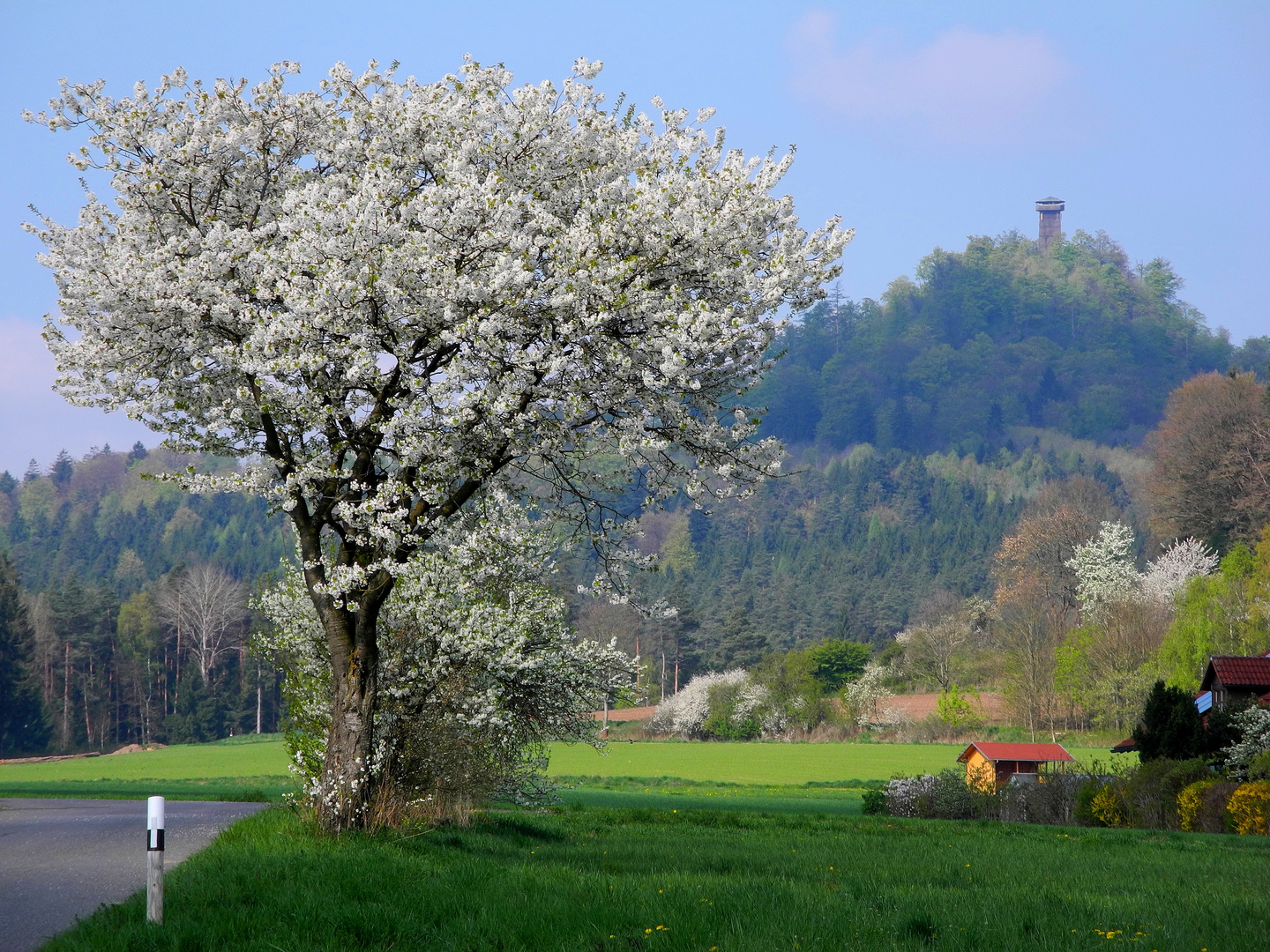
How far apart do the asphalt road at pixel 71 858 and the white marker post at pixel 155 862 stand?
844 mm

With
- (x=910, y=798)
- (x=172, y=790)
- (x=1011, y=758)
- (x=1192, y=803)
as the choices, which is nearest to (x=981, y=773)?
(x=1011, y=758)

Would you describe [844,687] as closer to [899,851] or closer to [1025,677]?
[1025,677]

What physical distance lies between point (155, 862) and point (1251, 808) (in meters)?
25.3

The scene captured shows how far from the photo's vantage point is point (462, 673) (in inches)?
629

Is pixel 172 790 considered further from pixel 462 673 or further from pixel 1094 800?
pixel 1094 800

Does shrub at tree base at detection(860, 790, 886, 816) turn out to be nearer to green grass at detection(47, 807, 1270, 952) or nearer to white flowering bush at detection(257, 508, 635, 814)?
white flowering bush at detection(257, 508, 635, 814)

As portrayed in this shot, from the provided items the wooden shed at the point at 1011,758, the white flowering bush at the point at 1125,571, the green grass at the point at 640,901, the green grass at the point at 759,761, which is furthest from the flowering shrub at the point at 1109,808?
the white flowering bush at the point at 1125,571

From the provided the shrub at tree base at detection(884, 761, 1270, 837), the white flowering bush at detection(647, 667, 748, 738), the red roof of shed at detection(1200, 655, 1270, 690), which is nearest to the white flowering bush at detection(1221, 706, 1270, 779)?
the shrub at tree base at detection(884, 761, 1270, 837)

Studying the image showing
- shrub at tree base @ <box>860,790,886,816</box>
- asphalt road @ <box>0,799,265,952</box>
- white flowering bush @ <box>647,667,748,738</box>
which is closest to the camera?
asphalt road @ <box>0,799,265,952</box>

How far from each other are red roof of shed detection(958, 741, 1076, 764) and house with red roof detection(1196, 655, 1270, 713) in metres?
5.86

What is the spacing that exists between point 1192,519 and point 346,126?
71739 mm

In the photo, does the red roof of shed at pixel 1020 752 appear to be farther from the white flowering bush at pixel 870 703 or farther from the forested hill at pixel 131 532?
the forested hill at pixel 131 532

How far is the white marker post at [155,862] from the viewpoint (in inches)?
298

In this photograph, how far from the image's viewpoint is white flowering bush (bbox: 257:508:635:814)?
13.8m
